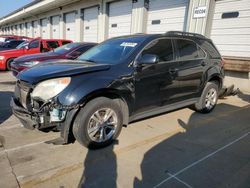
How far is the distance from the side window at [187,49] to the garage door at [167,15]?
5.19 m

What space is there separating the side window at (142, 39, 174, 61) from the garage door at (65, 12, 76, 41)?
16002mm

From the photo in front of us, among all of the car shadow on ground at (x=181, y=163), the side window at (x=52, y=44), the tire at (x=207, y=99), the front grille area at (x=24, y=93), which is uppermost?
the side window at (x=52, y=44)

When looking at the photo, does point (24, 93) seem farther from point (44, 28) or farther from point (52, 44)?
point (44, 28)

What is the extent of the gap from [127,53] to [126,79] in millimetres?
523

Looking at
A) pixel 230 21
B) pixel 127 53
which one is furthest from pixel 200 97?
pixel 230 21

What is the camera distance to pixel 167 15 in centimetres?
1055

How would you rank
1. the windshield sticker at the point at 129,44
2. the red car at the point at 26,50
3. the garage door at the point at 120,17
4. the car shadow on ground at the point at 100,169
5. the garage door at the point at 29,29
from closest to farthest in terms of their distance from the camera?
the car shadow on ground at the point at 100,169
the windshield sticker at the point at 129,44
the red car at the point at 26,50
the garage door at the point at 120,17
the garage door at the point at 29,29

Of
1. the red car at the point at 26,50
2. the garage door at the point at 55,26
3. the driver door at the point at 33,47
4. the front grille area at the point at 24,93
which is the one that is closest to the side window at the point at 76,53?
the red car at the point at 26,50

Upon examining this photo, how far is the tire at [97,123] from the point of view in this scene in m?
3.20

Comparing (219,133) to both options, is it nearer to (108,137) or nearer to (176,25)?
(108,137)

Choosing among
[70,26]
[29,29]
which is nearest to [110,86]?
[70,26]

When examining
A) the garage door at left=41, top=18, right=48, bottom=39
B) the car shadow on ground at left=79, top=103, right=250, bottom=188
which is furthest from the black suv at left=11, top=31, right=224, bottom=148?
the garage door at left=41, top=18, right=48, bottom=39

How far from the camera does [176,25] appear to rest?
10.2 metres

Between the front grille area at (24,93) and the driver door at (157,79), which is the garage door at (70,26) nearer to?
the driver door at (157,79)
